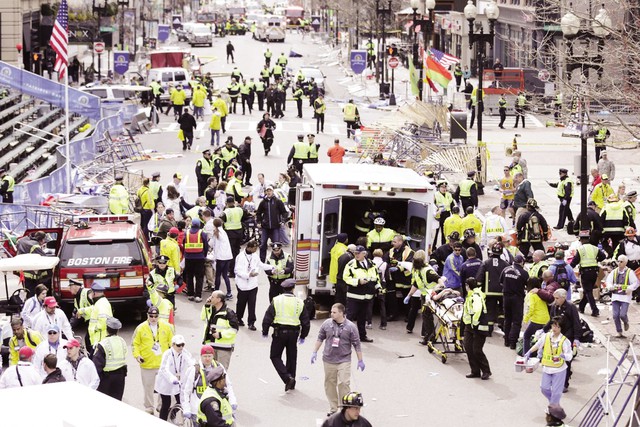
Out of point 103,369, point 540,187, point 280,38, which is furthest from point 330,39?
point 103,369

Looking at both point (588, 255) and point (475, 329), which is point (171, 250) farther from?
point (588, 255)

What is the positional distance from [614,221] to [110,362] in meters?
11.7

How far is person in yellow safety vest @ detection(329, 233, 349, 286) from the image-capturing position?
798 inches

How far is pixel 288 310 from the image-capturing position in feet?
55.2

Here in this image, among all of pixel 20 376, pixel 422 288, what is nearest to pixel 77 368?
pixel 20 376

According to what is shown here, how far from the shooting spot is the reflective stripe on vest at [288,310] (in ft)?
55.2

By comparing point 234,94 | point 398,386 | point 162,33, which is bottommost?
point 398,386

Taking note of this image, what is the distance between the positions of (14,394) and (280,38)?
336 ft

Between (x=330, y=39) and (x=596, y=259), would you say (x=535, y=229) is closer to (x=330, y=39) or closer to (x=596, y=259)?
(x=596, y=259)

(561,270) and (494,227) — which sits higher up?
(561,270)

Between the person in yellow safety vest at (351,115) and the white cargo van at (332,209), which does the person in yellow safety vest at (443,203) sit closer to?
the white cargo van at (332,209)

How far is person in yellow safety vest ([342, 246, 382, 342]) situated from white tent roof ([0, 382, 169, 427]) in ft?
33.1

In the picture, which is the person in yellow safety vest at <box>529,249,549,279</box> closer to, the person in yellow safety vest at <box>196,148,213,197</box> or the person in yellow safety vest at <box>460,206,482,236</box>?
the person in yellow safety vest at <box>460,206,482,236</box>

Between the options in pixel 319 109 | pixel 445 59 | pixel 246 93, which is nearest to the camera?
pixel 445 59
